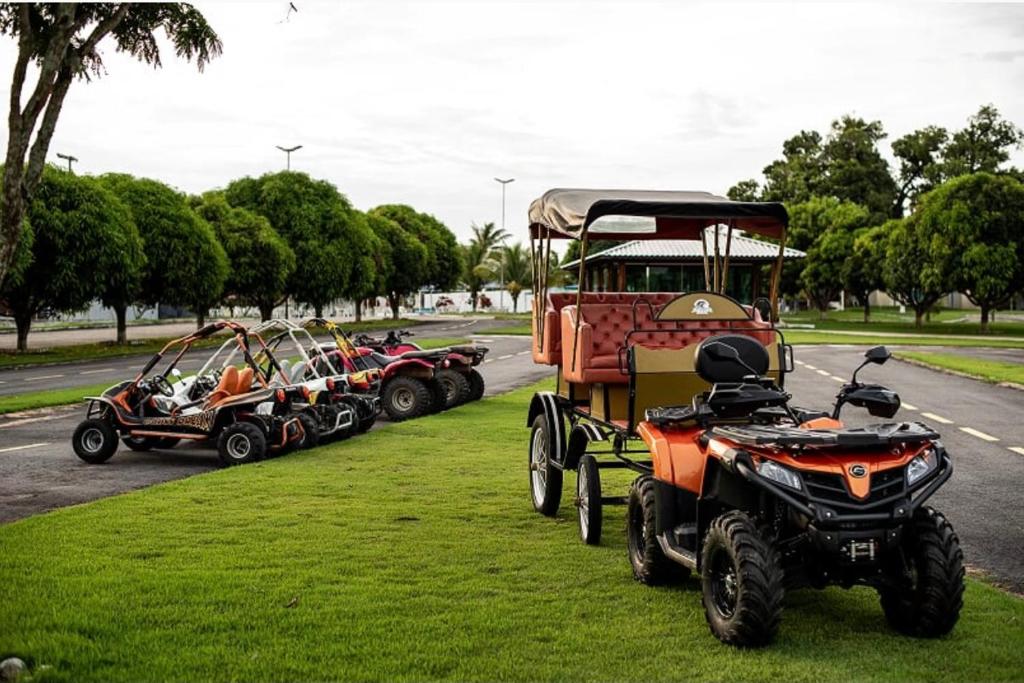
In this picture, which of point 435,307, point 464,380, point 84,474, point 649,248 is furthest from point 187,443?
point 435,307

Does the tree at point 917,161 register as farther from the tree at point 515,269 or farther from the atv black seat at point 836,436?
the atv black seat at point 836,436

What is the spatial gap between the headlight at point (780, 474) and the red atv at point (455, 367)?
47.0 ft

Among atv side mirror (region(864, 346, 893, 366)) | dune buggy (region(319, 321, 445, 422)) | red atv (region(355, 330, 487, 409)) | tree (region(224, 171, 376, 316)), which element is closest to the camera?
atv side mirror (region(864, 346, 893, 366))

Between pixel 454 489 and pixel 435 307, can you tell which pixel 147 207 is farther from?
pixel 435 307

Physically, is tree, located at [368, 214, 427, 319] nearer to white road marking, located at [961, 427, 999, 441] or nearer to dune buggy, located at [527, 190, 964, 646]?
white road marking, located at [961, 427, 999, 441]

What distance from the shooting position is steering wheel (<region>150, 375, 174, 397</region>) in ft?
48.8

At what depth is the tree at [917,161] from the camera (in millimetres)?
96425

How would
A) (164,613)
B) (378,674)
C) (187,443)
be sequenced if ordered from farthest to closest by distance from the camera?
1. (187,443)
2. (164,613)
3. (378,674)

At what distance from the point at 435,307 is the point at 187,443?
417 feet

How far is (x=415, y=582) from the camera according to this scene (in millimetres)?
7211

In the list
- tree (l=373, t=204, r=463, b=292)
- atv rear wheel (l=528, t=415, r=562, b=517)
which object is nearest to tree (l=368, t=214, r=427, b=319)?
tree (l=373, t=204, r=463, b=292)

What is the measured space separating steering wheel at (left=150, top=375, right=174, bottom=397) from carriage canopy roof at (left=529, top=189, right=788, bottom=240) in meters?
6.12

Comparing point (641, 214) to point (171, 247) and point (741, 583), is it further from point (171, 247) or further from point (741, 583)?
point (171, 247)

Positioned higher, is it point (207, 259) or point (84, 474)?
point (207, 259)
